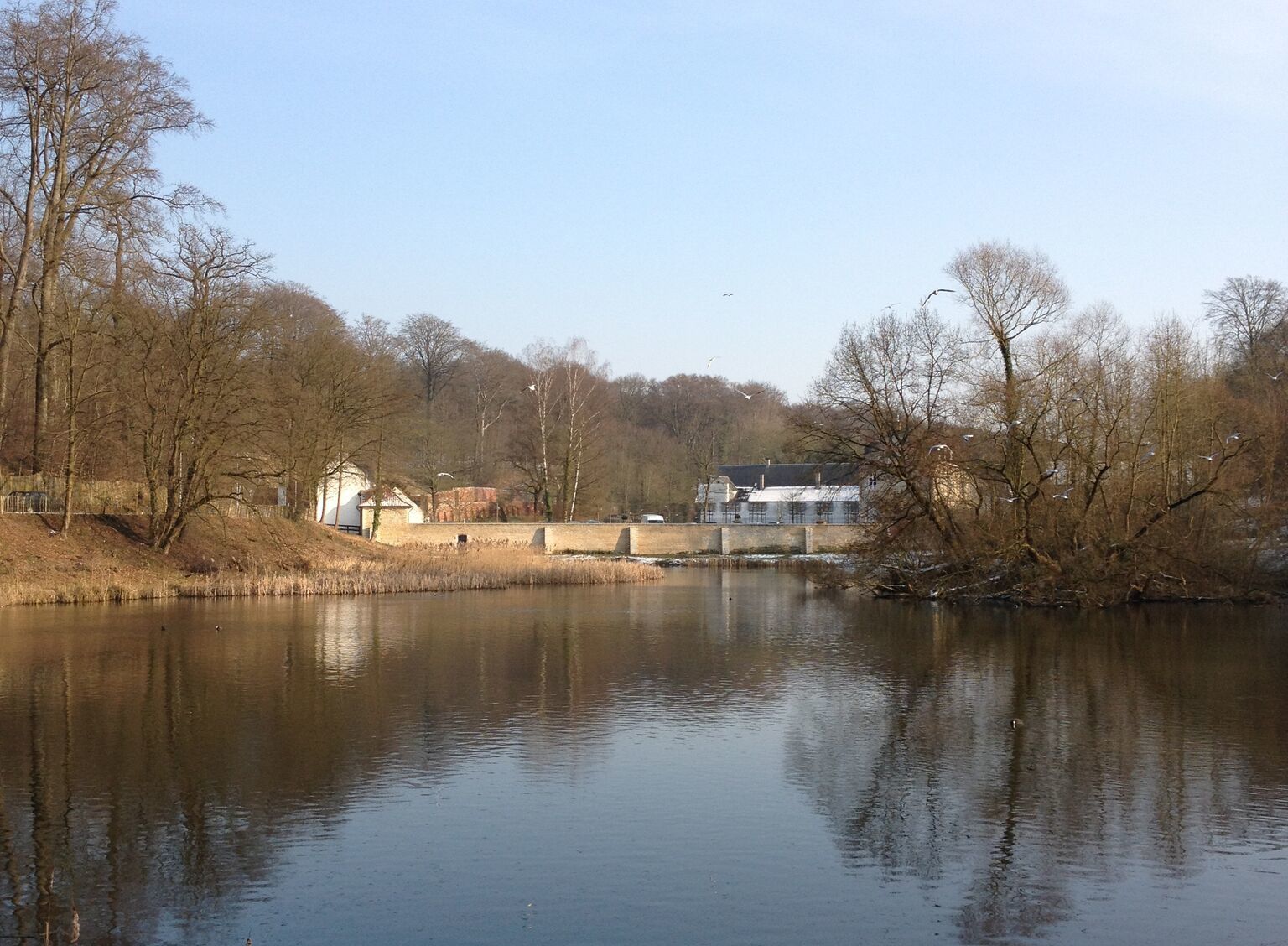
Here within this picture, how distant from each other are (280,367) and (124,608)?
13.1m

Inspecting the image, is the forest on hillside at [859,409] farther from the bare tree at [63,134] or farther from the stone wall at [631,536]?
the stone wall at [631,536]

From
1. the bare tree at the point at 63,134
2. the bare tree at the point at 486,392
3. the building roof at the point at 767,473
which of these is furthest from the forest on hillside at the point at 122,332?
the building roof at the point at 767,473

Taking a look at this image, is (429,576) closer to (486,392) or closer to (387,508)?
(387,508)

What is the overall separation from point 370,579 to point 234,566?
4126 mm

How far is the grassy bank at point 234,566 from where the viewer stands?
2736cm

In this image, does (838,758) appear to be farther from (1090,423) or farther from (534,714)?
(1090,423)

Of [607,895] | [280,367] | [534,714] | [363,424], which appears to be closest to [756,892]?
[607,895]

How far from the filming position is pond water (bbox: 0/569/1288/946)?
23.6 ft

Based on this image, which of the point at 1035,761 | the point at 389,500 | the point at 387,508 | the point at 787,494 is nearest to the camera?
the point at 1035,761

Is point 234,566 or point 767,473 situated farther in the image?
point 767,473

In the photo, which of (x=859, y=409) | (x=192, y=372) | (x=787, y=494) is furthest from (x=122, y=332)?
(x=787, y=494)

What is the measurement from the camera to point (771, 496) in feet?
228

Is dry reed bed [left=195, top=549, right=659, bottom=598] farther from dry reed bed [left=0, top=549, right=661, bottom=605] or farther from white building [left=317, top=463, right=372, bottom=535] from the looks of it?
white building [left=317, top=463, right=372, bottom=535]

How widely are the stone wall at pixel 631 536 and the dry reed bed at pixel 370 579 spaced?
449 inches
